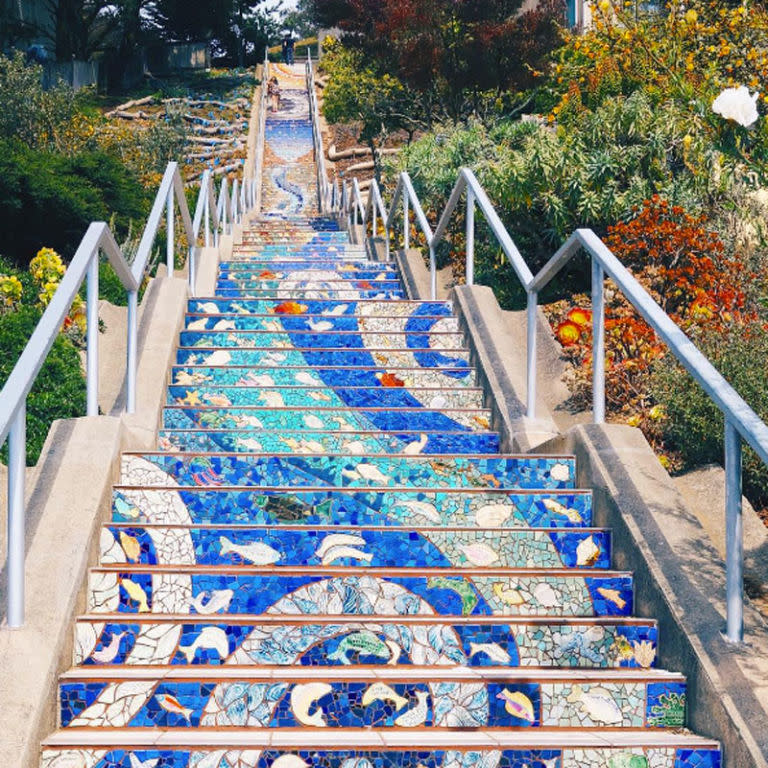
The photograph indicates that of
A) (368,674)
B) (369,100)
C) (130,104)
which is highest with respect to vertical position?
(130,104)

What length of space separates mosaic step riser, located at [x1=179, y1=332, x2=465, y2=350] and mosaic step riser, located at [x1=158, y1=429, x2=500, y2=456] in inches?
45.4

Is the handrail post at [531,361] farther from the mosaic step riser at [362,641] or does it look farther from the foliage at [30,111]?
the foliage at [30,111]

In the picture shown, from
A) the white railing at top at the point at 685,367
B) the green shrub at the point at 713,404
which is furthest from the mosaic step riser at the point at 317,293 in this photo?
the green shrub at the point at 713,404

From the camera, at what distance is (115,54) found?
39719 mm

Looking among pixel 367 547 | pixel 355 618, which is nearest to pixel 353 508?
pixel 367 547

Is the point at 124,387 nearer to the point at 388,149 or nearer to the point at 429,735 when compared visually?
the point at 429,735

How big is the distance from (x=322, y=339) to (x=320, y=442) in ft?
4.88

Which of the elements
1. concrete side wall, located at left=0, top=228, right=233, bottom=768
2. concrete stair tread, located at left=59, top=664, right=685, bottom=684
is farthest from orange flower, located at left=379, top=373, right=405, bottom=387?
concrete stair tread, located at left=59, top=664, right=685, bottom=684

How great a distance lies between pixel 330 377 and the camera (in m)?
6.35

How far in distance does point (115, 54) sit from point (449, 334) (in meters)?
36.1

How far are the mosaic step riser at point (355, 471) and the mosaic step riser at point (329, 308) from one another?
2400 millimetres

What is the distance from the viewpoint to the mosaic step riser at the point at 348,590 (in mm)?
3811

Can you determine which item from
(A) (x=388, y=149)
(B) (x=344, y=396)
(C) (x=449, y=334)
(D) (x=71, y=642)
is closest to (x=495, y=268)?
(C) (x=449, y=334)

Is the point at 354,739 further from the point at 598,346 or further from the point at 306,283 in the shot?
the point at 306,283
